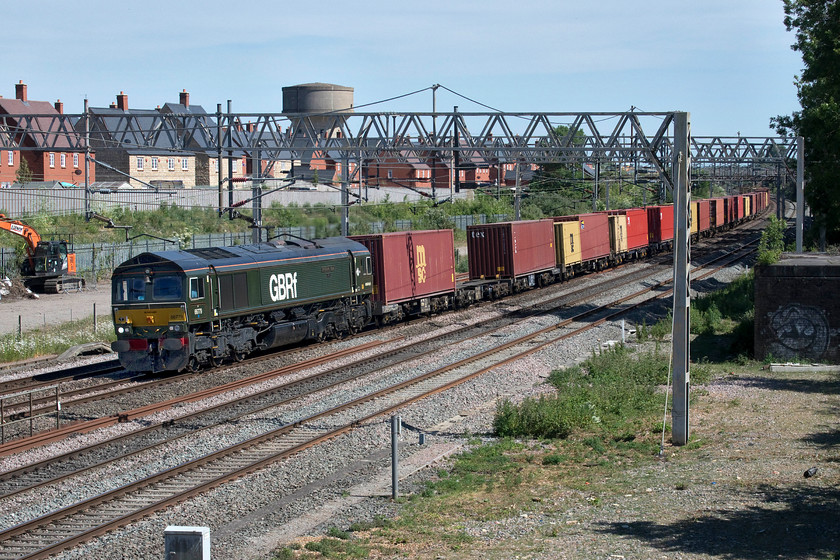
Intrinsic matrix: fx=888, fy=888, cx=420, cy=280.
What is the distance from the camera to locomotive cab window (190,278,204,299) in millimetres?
20906

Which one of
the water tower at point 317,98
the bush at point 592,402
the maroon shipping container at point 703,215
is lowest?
the bush at point 592,402

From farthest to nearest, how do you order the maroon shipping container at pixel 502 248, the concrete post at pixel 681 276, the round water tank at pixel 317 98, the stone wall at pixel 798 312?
the round water tank at pixel 317 98, the maroon shipping container at pixel 502 248, the stone wall at pixel 798 312, the concrete post at pixel 681 276

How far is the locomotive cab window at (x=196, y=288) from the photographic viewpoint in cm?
2091

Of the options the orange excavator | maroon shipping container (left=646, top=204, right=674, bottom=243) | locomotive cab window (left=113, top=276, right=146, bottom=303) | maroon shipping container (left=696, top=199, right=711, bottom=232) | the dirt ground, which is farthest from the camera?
maroon shipping container (left=696, top=199, right=711, bottom=232)

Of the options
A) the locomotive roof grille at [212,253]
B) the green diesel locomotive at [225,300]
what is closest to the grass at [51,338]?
the green diesel locomotive at [225,300]

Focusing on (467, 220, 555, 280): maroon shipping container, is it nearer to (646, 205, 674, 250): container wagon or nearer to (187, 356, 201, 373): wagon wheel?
(187, 356, 201, 373): wagon wheel

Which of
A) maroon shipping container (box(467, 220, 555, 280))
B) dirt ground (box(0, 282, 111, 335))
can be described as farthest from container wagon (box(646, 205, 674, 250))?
dirt ground (box(0, 282, 111, 335))

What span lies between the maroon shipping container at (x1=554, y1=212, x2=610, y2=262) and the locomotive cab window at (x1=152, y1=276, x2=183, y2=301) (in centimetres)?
2532

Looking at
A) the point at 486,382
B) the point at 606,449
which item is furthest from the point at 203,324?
the point at 606,449

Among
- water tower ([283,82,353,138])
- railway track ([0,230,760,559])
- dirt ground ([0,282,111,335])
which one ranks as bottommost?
railway track ([0,230,760,559])

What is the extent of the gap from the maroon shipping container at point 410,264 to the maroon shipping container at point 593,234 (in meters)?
12.1

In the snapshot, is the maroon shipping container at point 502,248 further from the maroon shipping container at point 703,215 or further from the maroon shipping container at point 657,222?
the maroon shipping container at point 703,215

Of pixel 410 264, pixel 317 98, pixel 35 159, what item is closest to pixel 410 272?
pixel 410 264

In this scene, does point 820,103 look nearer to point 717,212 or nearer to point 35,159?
point 717,212
